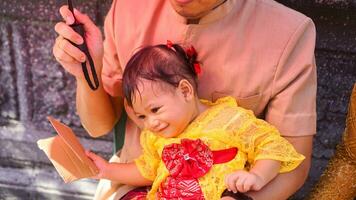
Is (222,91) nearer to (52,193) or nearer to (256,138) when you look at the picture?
(256,138)

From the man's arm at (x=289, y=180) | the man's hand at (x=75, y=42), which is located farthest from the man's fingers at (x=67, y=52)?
the man's arm at (x=289, y=180)

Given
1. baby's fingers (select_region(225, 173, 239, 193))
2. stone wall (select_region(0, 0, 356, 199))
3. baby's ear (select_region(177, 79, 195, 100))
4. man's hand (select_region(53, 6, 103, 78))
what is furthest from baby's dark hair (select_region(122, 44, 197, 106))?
stone wall (select_region(0, 0, 356, 199))

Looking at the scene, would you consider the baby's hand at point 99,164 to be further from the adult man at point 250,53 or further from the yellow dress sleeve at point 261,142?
the yellow dress sleeve at point 261,142

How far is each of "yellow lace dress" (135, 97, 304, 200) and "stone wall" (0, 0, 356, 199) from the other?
80cm

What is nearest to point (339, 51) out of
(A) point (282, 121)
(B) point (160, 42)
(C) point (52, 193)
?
(A) point (282, 121)

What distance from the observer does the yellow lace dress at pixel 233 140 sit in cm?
165

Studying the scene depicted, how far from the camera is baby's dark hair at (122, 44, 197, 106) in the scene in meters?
1.62

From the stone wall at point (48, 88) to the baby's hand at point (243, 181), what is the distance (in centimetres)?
96

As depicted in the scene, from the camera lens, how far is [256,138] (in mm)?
1655

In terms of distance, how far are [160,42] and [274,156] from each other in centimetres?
52

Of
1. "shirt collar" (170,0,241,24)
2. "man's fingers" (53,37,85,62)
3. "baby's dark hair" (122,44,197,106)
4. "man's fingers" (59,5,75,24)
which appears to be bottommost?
Answer: "baby's dark hair" (122,44,197,106)

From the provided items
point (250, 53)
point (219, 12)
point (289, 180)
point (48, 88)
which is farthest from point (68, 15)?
Result: point (48, 88)

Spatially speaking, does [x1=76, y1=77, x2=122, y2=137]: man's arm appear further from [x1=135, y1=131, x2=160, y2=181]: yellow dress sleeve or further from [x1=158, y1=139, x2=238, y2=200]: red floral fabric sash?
[x1=158, y1=139, x2=238, y2=200]: red floral fabric sash

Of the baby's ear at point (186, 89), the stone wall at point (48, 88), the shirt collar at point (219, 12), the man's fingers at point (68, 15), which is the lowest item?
the stone wall at point (48, 88)
